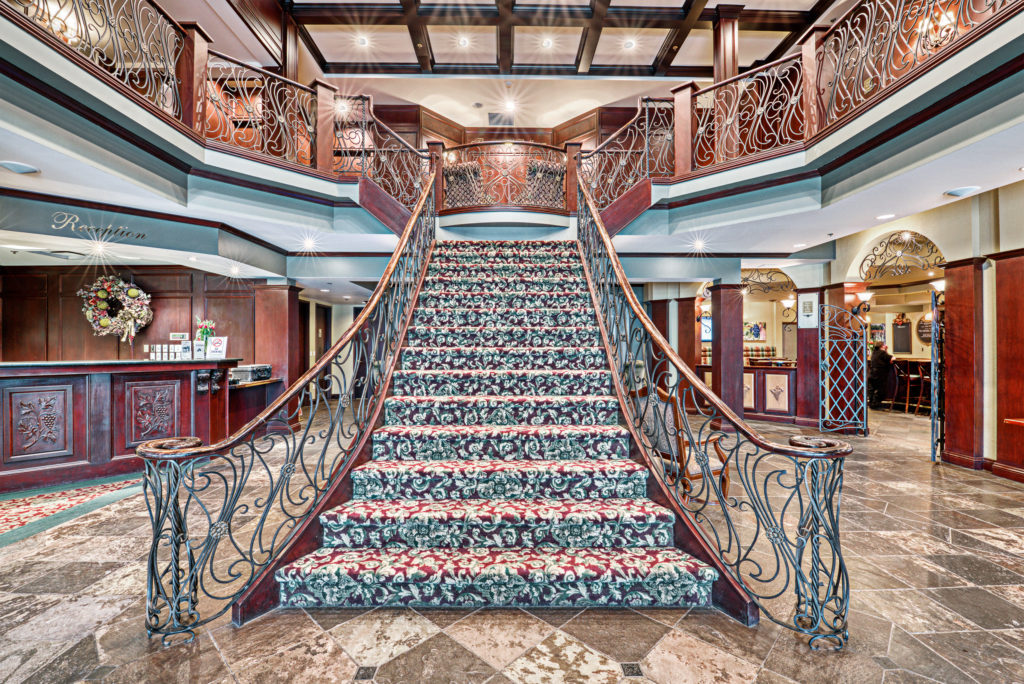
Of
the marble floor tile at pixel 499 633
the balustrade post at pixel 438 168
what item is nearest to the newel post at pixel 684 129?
the balustrade post at pixel 438 168

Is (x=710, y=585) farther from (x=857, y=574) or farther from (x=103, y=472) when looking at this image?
(x=103, y=472)

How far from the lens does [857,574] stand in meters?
2.42

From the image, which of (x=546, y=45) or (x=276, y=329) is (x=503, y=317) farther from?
(x=546, y=45)

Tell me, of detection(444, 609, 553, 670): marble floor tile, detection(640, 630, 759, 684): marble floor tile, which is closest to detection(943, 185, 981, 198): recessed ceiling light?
detection(640, 630, 759, 684): marble floor tile

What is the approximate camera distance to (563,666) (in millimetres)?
1679

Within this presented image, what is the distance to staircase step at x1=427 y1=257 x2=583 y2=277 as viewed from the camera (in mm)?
Answer: 4954

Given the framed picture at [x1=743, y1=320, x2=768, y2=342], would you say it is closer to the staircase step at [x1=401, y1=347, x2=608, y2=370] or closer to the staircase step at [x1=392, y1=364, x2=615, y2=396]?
the staircase step at [x1=401, y1=347, x2=608, y2=370]

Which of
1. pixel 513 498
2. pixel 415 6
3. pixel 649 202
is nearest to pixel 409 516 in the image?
pixel 513 498

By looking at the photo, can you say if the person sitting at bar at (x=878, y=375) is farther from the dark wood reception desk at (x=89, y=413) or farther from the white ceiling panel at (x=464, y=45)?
the dark wood reception desk at (x=89, y=413)

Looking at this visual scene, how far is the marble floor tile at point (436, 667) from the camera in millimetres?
1614

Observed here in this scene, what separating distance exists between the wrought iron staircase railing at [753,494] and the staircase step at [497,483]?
0.89ft

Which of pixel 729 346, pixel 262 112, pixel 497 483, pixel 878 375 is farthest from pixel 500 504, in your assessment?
pixel 878 375

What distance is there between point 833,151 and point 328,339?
1164cm

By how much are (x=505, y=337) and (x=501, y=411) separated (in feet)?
3.20
